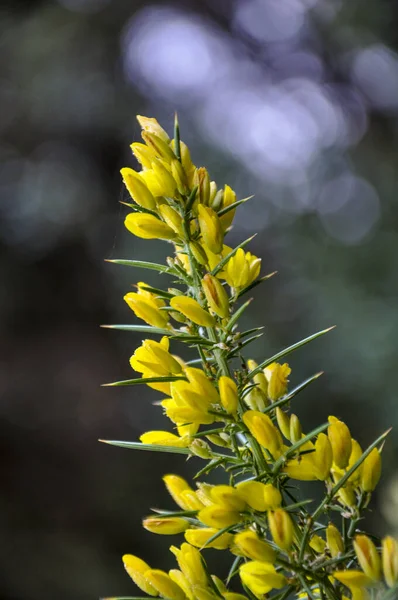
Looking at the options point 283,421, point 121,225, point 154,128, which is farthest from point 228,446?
point 121,225

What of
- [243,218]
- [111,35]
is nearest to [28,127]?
[111,35]

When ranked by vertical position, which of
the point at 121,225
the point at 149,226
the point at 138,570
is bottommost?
the point at 121,225

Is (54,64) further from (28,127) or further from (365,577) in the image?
(365,577)

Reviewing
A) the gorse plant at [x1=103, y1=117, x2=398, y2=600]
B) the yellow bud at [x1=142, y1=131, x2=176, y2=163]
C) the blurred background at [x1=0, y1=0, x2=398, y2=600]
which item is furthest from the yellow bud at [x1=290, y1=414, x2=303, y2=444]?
the blurred background at [x1=0, y1=0, x2=398, y2=600]

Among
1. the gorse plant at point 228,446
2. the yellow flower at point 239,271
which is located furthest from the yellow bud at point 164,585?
the yellow flower at point 239,271

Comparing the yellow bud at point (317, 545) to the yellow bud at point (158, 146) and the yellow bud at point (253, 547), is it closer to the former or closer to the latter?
the yellow bud at point (253, 547)

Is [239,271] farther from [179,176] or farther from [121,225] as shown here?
[121,225]
